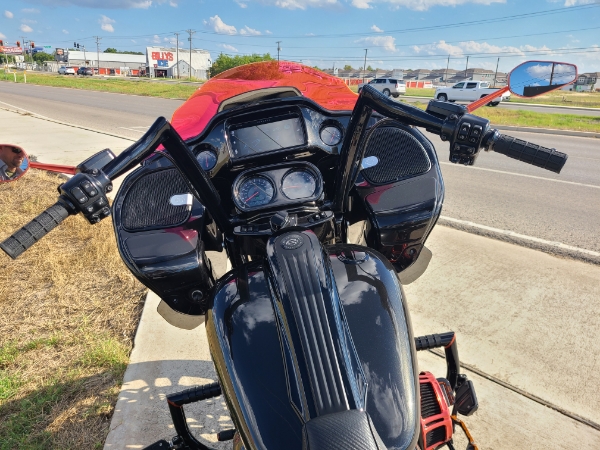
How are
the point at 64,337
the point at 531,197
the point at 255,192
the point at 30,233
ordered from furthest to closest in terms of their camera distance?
the point at 531,197 < the point at 64,337 < the point at 255,192 < the point at 30,233

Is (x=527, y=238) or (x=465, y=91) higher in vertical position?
(x=465, y=91)

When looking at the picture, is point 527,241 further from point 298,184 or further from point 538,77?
point 298,184

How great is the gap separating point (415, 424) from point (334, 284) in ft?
1.24

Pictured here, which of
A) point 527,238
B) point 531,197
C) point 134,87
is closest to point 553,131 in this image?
point 531,197

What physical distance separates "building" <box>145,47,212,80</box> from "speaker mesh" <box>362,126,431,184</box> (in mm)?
93792

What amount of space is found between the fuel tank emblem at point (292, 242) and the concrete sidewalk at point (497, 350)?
129 cm

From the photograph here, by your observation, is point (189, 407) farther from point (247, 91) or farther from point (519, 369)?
point (519, 369)

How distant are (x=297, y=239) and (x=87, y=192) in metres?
0.57

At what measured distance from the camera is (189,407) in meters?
2.47

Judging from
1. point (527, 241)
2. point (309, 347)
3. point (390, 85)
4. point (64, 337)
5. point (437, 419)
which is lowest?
point (64, 337)

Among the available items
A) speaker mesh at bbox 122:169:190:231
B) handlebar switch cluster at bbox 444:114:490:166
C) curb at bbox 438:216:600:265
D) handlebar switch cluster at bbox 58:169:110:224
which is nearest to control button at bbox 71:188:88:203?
handlebar switch cluster at bbox 58:169:110:224

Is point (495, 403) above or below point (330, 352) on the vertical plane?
below

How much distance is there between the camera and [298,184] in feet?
5.24

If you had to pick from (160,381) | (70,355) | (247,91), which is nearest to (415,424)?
(247,91)
